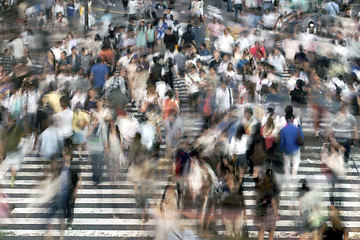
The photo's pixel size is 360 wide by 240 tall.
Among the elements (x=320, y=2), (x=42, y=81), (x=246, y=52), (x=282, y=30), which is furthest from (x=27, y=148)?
(x=320, y=2)

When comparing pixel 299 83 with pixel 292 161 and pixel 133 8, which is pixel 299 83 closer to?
pixel 292 161

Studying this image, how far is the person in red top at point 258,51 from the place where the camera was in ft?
63.0

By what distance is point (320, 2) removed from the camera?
2836cm

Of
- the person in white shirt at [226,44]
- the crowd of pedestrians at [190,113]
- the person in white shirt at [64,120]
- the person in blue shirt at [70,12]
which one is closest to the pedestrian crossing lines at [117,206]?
the crowd of pedestrians at [190,113]

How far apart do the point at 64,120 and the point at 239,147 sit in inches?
137

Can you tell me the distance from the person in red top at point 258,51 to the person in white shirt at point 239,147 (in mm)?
7685

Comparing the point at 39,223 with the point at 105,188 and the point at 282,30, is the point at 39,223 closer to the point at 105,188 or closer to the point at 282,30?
the point at 105,188

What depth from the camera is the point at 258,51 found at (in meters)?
19.4

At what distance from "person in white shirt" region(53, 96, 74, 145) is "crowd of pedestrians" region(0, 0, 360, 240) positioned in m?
0.02

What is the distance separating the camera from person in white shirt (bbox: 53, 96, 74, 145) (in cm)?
1254

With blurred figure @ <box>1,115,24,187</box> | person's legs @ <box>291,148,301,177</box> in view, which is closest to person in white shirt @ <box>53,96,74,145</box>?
blurred figure @ <box>1,115,24,187</box>

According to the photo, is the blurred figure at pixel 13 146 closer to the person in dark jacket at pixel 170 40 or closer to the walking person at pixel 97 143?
the walking person at pixel 97 143

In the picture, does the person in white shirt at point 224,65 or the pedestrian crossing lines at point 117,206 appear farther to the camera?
the person in white shirt at point 224,65

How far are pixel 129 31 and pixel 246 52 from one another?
4.61m
